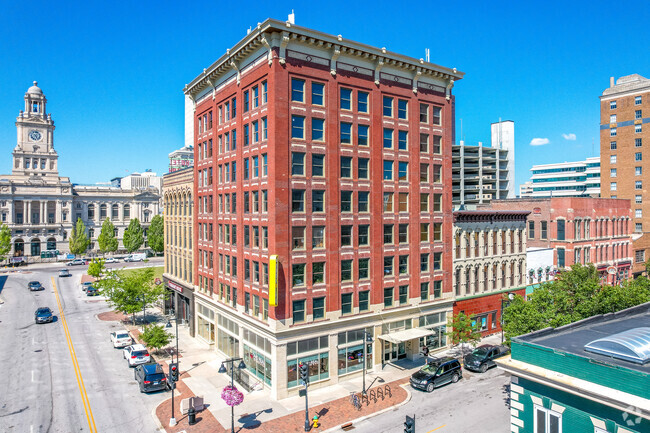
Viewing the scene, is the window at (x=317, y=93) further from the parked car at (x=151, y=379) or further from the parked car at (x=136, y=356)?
the parked car at (x=136, y=356)

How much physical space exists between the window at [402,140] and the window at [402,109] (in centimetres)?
A: 139

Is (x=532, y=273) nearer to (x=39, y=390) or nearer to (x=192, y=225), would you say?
(x=192, y=225)

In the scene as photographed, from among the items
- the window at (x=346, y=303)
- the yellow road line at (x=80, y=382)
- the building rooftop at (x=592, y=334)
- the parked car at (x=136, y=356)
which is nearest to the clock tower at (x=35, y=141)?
the yellow road line at (x=80, y=382)

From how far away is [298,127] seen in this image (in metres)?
30.7

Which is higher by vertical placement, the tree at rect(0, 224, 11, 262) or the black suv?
the tree at rect(0, 224, 11, 262)

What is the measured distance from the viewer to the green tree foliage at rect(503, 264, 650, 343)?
2730 centimetres

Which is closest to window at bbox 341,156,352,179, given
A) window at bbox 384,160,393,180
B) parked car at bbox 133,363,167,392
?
window at bbox 384,160,393,180

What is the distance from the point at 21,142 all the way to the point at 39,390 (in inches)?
4515

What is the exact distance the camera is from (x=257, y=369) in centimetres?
3186

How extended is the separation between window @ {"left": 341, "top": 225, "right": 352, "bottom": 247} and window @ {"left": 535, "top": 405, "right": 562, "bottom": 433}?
18.1m

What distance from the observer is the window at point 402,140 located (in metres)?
35.8

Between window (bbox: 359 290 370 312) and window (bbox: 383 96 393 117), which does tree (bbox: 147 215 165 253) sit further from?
window (bbox: 383 96 393 117)

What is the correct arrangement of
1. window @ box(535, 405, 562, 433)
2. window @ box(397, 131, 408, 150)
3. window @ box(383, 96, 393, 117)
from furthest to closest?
window @ box(397, 131, 408, 150), window @ box(383, 96, 393, 117), window @ box(535, 405, 562, 433)

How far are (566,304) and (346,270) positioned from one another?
51.1 ft
